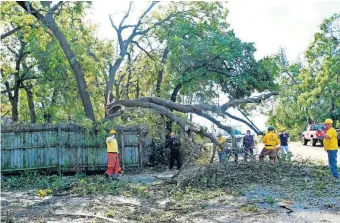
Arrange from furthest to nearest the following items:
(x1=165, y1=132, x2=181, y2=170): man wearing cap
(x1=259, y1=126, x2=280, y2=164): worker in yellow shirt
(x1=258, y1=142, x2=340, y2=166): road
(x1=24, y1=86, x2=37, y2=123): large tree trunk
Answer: (x1=24, y1=86, x2=37, y2=123): large tree trunk < (x1=258, y1=142, x2=340, y2=166): road < (x1=165, y1=132, x2=181, y2=170): man wearing cap < (x1=259, y1=126, x2=280, y2=164): worker in yellow shirt

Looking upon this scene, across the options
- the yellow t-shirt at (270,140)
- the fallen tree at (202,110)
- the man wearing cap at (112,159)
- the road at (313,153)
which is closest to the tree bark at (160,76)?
the fallen tree at (202,110)

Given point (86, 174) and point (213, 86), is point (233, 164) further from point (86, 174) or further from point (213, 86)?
point (213, 86)

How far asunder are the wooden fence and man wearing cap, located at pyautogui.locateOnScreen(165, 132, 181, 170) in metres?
2.93

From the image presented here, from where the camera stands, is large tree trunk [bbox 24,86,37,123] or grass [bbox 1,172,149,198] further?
large tree trunk [bbox 24,86,37,123]

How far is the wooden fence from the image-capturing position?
15891 millimetres

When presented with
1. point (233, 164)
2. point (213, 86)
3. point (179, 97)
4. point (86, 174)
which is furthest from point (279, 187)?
point (179, 97)

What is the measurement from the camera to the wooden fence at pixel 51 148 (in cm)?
1589

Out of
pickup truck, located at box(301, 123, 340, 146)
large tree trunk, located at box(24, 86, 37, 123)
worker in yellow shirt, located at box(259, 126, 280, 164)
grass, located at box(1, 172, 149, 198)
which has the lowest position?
grass, located at box(1, 172, 149, 198)

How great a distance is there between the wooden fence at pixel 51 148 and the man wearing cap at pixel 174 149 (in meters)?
2.93

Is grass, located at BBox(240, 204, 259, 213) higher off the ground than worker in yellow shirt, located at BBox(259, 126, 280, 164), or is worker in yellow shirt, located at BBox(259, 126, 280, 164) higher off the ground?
worker in yellow shirt, located at BBox(259, 126, 280, 164)

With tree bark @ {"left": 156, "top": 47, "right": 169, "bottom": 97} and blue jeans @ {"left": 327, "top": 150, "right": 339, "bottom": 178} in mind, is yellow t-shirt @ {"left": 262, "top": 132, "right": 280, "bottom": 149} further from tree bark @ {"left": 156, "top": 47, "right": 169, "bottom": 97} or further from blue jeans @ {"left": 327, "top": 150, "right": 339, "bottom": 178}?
tree bark @ {"left": 156, "top": 47, "right": 169, "bottom": 97}

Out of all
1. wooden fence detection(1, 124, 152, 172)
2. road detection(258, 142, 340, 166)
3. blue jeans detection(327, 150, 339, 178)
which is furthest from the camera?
road detection(258, 142, 340, 166)

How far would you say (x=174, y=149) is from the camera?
60.3 ft

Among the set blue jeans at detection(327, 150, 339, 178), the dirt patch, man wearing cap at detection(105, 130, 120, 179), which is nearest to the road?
blue jeans at detection(327, 150, 339, 178)
